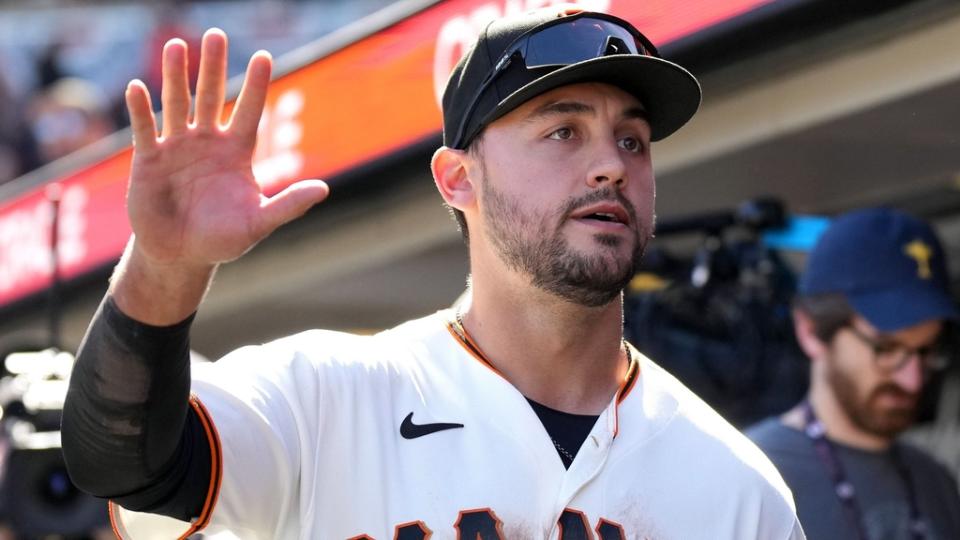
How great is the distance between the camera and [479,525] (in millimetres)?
1973

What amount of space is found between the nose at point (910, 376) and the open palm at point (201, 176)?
2042 millimetres

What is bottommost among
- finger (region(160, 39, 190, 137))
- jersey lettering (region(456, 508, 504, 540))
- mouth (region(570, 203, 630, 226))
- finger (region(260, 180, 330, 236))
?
jersey lettering (region(456, 508, 504, 540))

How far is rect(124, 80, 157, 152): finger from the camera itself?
67.4 inches

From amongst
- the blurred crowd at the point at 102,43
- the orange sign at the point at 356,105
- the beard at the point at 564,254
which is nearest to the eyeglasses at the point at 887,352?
the orange sign at the point at 356,105

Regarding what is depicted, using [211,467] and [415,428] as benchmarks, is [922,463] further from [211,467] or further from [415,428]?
[211,467]

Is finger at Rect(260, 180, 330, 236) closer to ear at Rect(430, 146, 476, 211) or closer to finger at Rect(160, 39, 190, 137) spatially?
finger at Rect(160, 39, 190, 137)

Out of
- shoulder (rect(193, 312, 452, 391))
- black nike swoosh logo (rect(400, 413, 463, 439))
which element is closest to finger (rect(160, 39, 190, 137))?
shoulder (rect(193, 312, 452, 391))

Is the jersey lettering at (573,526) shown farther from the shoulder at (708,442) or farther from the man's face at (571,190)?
the man's face at (571,190)

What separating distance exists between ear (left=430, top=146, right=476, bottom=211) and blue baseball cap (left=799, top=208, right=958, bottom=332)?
1.41 metres

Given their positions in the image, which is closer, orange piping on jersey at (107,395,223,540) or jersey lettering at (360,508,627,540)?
orange piping on jersey at (107,395,223,540)

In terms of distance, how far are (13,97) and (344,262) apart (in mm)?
5588

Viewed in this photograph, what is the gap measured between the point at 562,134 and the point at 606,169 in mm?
106

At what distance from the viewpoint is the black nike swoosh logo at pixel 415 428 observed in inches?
79.7

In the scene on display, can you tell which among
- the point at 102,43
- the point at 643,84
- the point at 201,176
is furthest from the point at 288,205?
the point at 102,43
